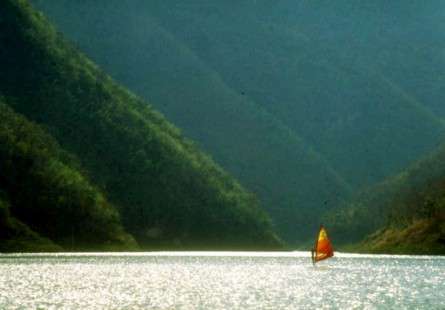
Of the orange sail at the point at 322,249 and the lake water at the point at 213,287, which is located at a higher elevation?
the orange sail at the point at 322,249

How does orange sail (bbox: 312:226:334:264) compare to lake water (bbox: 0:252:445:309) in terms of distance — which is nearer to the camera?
lake water (bbox: 0:252:445:309)

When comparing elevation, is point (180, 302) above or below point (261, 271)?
below

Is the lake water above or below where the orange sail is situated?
below

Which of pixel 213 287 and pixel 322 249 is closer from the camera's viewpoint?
pixel 213 287

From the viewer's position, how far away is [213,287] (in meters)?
126

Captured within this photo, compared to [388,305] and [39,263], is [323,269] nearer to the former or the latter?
[39,263]

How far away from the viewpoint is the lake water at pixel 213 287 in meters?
99.7

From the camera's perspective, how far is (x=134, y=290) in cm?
11931

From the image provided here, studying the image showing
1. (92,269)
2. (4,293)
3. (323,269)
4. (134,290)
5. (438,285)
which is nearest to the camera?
(4,293)

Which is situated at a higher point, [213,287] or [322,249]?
[322,249]

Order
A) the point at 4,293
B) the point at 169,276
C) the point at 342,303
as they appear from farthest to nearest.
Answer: the point at 169,276 → the point at 4,293 → the point at 342,303

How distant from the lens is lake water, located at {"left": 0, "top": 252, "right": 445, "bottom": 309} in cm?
9969

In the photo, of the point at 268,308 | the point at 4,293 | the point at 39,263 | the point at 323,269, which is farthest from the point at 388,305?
the point at 39,263

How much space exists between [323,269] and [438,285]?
55359 mm
